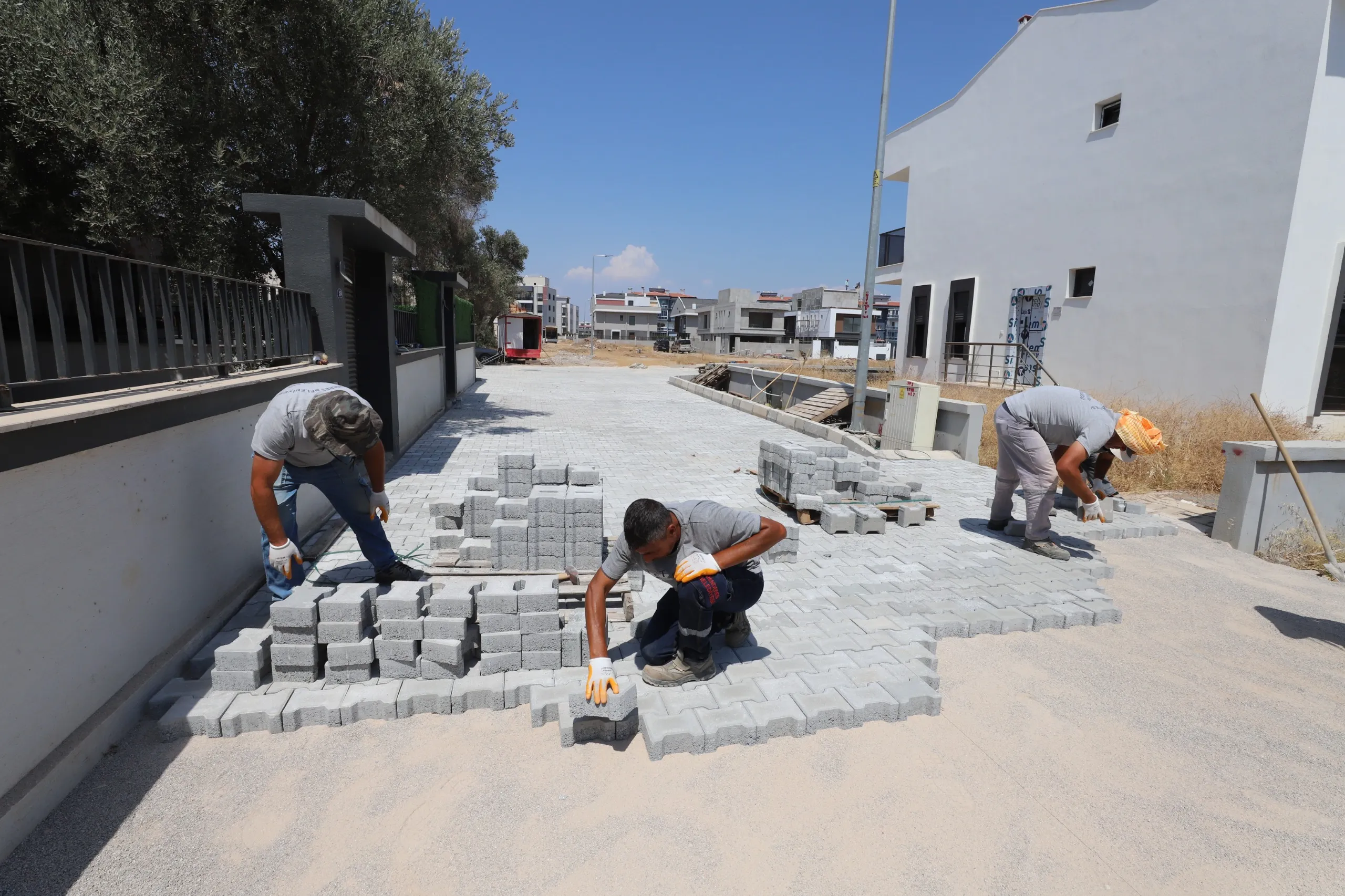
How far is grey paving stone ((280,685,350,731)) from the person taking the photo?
3.23 meters

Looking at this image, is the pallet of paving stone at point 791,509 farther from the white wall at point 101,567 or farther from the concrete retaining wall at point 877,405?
the white wall at point 101,567

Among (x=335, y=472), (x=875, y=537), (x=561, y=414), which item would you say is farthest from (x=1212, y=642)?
(x=561, y=414)

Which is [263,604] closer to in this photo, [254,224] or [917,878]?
[917,878]

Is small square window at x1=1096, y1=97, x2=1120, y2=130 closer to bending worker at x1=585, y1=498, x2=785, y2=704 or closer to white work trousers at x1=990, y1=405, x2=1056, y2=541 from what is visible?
white work trousers at x1=990, y1=405, x2=1056, y2=541

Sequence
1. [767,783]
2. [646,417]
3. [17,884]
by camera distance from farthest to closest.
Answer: [646,417] → [767,783] → [17,884]

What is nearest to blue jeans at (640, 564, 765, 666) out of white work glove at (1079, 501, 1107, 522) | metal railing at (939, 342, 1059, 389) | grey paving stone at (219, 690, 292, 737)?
grey paving stone at (219, 690, 292, 737)

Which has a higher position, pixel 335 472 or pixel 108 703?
pixel 335 472

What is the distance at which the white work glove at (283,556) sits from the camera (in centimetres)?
381

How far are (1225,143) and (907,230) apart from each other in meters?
9.87

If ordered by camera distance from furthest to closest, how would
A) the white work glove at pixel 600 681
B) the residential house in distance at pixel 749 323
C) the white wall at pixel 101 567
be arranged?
the residential house in distance at pixel 749 323 → the white work glove at pixel 600 681 → the white wall at pixel 101 567

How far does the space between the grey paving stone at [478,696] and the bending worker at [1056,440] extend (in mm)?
4925

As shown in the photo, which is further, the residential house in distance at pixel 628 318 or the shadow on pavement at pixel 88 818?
the residential house in distance at pixel 628 318

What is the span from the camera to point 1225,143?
12234 millimetres

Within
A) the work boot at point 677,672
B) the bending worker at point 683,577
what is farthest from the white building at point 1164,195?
the work boot at point 677,672
